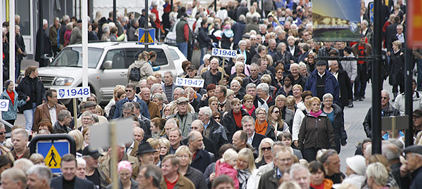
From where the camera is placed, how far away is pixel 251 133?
1248 cm

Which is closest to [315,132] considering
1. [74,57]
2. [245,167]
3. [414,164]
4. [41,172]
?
[245,167]

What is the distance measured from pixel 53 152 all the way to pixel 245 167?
2436 mm

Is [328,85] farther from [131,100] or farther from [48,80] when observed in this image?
[48,80]

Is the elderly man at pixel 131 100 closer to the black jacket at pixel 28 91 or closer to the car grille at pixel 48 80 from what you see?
the black jacket at pixel 28 91

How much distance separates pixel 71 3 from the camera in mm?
33969

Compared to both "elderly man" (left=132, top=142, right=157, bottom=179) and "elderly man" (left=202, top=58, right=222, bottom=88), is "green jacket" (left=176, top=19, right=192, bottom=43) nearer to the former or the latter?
"elderly man" (left=202, top=58, right=222, bottom=88)

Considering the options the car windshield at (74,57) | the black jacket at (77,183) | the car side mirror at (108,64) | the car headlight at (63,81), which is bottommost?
the black jacket at (77,183)

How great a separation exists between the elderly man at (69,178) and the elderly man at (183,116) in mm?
5052

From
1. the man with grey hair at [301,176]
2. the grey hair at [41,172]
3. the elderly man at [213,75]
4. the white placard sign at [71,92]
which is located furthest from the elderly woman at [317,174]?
the elderly man at [213,75]

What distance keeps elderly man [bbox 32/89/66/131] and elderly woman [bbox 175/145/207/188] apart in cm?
536

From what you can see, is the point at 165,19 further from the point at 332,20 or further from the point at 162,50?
the point at 332,20

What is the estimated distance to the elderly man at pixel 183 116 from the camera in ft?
45.3

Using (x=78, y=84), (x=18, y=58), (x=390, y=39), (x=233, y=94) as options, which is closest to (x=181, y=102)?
(x=233, y=94)

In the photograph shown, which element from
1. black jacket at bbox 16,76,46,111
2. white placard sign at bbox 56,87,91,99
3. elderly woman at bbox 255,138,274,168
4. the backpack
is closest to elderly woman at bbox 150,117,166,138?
white placard sign at bbox 56,87,91,99
